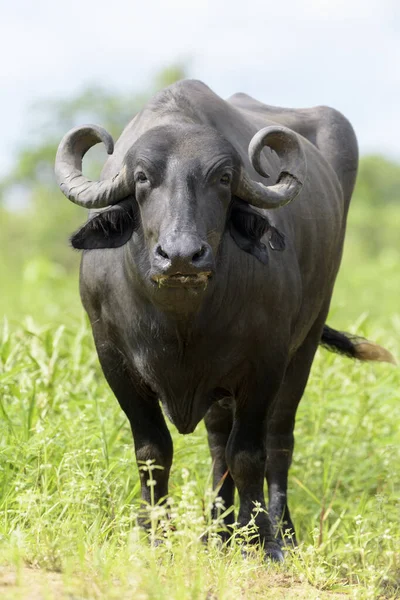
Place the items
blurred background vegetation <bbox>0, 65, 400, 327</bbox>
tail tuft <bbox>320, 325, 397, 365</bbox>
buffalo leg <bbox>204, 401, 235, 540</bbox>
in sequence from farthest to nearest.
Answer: blurred background vegetation <bbox>0, 65, 400, 327</bbox>
tail tuft <bbox>320, 325, 397, 365</bbox>
buffalo leg <bbox>204, 401, 235, 540</bbox>

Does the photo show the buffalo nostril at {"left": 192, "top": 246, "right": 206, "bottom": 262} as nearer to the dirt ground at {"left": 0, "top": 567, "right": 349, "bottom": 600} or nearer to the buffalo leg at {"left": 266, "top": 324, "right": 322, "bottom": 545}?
the dirt ground at {"left": 0, "top": 567, "right": 349, "bottom": 600}

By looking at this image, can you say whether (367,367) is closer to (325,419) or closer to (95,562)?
(325,419)

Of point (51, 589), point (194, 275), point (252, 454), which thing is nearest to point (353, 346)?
point (252, 454)

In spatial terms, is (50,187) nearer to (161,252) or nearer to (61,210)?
(61,210)

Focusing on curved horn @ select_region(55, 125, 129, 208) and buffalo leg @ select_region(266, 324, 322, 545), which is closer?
curved horn @ select_region(55, 125, 129, 208)

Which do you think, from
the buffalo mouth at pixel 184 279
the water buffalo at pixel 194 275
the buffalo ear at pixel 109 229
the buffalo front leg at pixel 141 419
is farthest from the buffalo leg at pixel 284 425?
the buffalo mouth at pixel 184 279

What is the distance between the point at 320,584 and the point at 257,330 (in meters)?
1.12

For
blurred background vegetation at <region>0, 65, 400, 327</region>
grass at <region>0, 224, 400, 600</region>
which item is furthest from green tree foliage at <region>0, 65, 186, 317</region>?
grass at <region>0, 224, 400, 600</region>

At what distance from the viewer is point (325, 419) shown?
6.75m

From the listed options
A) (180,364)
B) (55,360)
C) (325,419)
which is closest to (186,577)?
(180,364)

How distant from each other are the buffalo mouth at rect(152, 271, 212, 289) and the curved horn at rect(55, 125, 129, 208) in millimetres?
602

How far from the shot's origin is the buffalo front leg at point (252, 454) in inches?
189

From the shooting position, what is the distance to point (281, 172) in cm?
470

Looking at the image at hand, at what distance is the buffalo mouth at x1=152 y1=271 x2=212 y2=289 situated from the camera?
391cm
